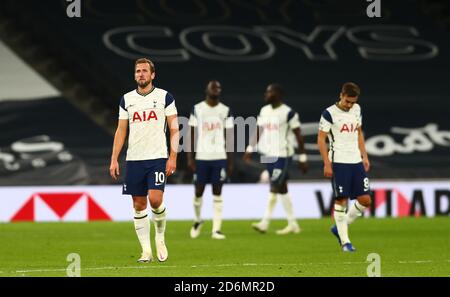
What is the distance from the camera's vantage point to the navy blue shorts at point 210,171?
56.7 ft

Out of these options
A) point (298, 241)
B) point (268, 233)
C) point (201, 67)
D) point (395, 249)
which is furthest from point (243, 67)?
point (395, 249)

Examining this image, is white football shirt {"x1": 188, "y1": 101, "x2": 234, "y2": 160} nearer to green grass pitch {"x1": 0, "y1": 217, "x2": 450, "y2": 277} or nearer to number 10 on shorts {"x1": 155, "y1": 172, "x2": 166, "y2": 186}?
green grass pitch {"x1": 0, "y1": 217, "x2": 450, "y2": 277}

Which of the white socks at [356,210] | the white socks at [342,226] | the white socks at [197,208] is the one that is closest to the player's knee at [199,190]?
the white socks at [197,208]

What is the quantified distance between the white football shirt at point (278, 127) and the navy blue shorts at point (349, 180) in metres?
3.53

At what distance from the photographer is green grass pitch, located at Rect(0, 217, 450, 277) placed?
1201 centimetres

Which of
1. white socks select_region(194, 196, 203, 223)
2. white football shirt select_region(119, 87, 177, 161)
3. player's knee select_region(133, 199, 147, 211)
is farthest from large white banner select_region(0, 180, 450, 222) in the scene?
white football shirt select_region(119, 87, 177, 161)

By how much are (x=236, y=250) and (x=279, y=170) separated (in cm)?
346

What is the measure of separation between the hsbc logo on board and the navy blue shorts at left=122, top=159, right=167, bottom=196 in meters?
9.05

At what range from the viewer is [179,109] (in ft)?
76.9

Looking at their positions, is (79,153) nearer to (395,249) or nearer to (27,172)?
(27,172)

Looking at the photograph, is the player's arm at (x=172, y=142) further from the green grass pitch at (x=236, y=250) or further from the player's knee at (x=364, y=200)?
the player's knee at (x=364, y=200)

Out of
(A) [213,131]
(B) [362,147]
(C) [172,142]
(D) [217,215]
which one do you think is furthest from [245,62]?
(C) [172,142]

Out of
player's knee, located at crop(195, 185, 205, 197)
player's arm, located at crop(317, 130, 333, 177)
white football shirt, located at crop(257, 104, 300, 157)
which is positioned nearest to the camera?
player's arm, located at crop(317, 130, 333, 177)

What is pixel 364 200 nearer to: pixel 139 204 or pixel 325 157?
pixel 325 157
